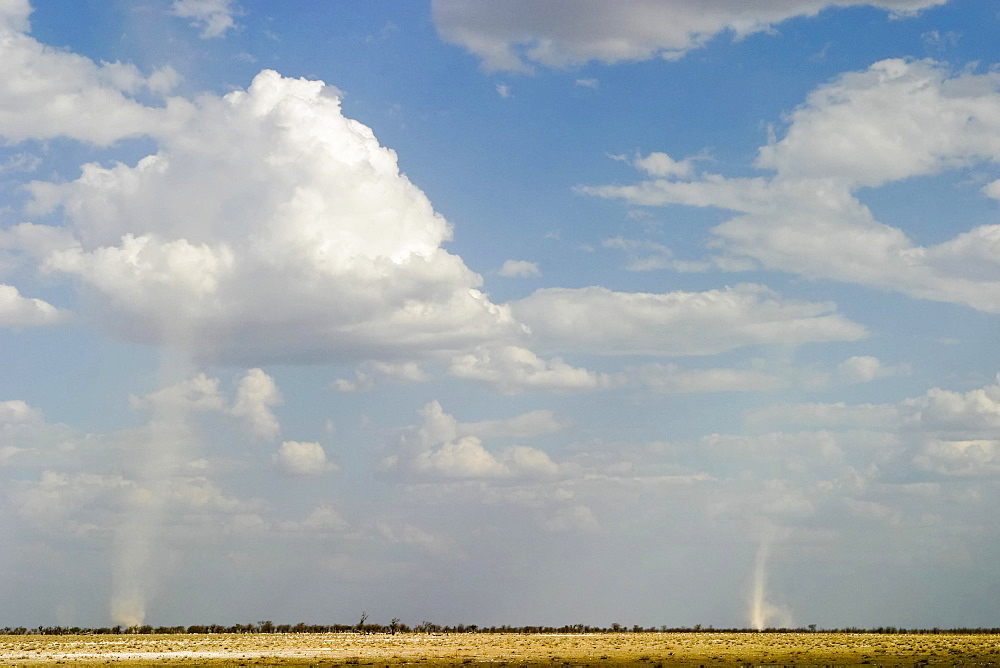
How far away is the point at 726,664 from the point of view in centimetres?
8519

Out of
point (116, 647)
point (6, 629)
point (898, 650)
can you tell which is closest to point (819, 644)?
point (898, 650)

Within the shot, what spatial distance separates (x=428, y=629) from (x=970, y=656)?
104540mm

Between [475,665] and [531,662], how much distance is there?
6.45 meters

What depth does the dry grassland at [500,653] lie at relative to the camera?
89.8 meters

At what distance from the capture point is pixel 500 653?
338 feet

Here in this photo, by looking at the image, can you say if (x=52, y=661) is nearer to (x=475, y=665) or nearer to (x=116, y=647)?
(x=116, y=647)

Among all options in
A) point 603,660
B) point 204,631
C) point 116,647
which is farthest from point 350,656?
point 204,631

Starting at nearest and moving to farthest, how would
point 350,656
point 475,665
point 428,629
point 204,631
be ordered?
point 475,665 → point 350,656 → point 204,631 → point 428,629

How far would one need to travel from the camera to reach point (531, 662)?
89.3m

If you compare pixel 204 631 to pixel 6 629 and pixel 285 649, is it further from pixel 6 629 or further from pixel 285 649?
pixel 285 649

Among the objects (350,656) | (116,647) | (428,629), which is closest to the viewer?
(350,656)

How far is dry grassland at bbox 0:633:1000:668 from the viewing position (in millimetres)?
89812

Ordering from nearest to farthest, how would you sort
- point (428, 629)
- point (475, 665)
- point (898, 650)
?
point (475, 665), point (898, 650), point (428, 629)

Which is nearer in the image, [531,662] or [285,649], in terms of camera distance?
[531,662]
